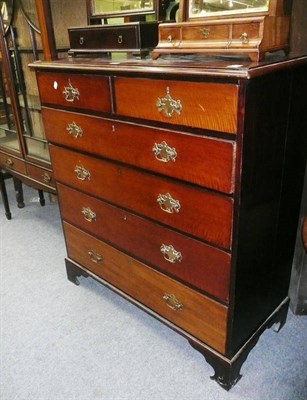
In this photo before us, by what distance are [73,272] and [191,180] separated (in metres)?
1.14

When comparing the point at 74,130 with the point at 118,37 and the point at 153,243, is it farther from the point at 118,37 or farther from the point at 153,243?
the point at 153,243

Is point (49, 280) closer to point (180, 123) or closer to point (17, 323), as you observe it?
point (17, 323)

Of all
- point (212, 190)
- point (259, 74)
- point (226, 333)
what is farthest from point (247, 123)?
point (226, 333)

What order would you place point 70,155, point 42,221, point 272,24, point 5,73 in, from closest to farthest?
point 272,24 < point 70,155 < point 5,73 < point 42,221

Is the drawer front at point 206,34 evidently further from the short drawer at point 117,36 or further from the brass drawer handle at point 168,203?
the brass drawer handle at point 168,203

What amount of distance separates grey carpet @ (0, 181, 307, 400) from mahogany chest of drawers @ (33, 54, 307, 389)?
0.12 m

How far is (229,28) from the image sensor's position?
110 cm

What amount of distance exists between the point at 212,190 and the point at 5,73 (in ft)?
5.85

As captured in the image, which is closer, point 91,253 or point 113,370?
point 113,370

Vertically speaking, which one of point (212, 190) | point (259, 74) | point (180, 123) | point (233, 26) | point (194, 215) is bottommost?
point (194, 215)

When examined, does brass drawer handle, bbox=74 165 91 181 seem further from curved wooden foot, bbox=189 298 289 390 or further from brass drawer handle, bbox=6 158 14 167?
brass drawer handle, bbox=6 158 14 167

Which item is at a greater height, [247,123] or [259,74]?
[259,74]

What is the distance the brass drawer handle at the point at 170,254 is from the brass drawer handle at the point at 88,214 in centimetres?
44

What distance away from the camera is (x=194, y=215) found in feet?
4.02
